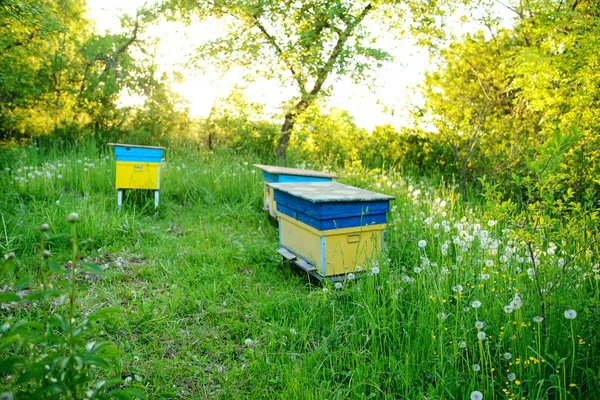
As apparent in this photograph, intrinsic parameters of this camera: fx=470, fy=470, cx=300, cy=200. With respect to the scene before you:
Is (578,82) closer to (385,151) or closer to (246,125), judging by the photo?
(385,151)

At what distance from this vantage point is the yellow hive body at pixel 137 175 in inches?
245

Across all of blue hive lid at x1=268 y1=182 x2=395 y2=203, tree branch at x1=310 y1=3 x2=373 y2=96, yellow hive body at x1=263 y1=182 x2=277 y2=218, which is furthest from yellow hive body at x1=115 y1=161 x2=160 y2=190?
tree branch at x1=310 y1=3 x2=373 y2=96

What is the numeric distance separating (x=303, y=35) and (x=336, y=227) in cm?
531

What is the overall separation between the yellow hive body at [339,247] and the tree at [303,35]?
16.8 feet

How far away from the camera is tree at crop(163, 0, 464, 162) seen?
8.47 m

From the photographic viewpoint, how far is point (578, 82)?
5.82 meters

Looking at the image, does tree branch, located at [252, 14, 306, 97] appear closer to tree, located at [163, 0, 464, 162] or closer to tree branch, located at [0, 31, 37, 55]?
tree, located at [163, 0, 464, 162]

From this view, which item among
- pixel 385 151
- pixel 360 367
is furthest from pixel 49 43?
pixel 360 367

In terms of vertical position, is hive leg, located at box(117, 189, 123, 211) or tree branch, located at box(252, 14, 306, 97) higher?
tree branch, located at box(252, 14, 306, 97)

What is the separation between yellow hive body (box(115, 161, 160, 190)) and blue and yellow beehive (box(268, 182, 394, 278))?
113 inches

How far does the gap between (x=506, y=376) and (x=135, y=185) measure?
17.0ft

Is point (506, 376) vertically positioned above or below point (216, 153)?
below

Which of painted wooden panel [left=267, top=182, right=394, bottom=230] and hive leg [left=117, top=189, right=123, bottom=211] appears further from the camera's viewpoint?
hive leg [left=117, top=189, right=123, bottom=211]

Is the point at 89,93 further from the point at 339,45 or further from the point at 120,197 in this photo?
the point at 339,45
